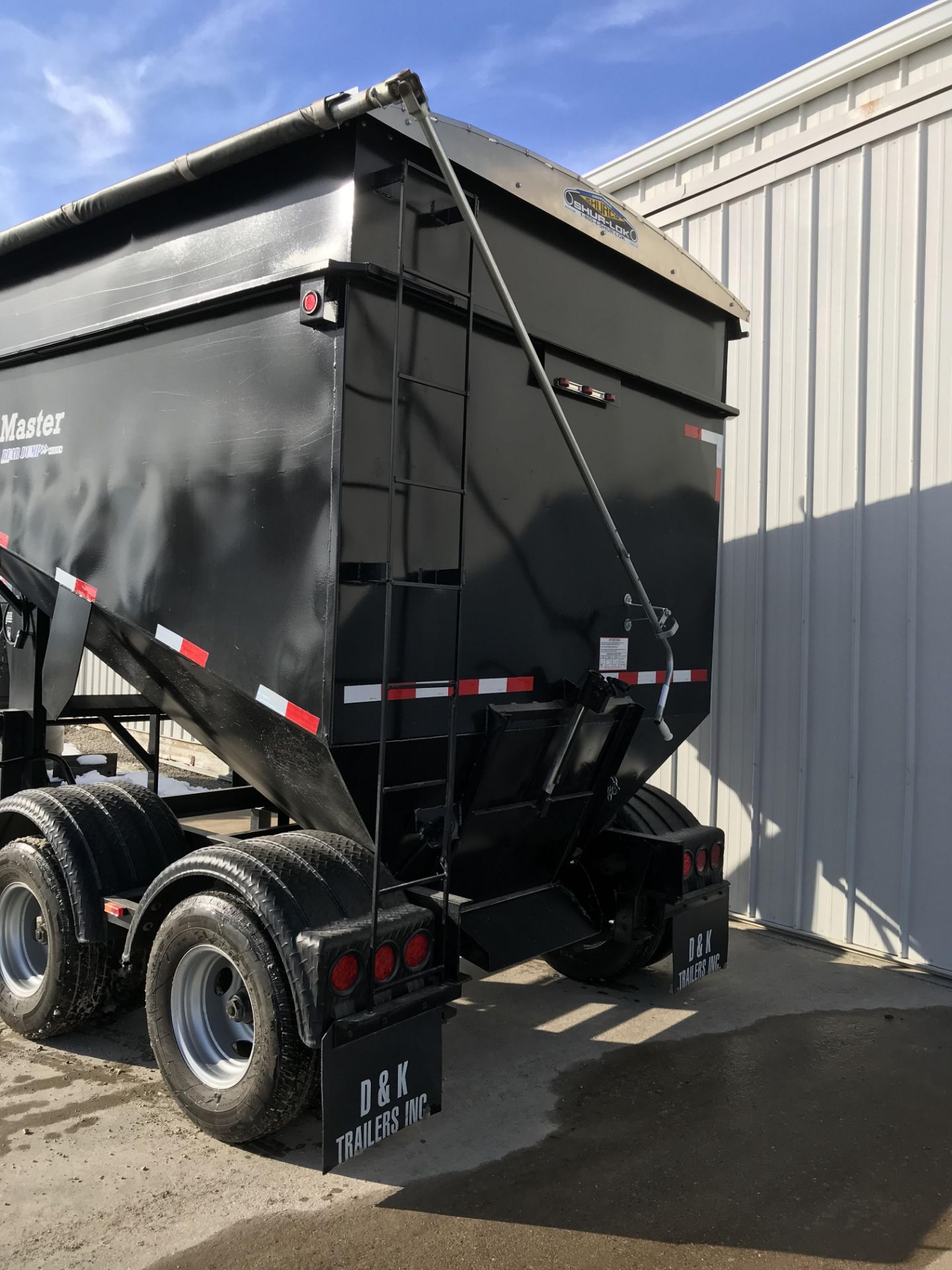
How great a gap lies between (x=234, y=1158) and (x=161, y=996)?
1.99 ft

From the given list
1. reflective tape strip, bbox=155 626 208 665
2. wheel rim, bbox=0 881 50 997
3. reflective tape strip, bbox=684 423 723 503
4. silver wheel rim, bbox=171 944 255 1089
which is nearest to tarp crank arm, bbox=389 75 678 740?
reflective tape strip, bbox=684 423 723 503

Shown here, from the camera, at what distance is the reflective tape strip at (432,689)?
3408 mm

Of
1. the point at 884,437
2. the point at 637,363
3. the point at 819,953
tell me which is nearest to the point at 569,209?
the point at 637,363

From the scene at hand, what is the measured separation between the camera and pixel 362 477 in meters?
3.35

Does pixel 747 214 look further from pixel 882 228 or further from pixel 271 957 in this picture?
pixel 271 957

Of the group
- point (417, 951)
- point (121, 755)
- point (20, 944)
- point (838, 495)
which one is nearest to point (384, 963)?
point (417, 951)

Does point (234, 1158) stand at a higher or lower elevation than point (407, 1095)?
lower

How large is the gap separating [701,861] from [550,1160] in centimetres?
172

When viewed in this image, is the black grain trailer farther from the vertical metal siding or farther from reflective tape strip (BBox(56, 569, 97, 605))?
the vertical metal siding

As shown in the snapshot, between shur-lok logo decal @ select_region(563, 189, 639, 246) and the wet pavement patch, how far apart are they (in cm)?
349

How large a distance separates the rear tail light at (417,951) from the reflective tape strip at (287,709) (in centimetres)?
77

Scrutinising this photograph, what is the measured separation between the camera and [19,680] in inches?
201

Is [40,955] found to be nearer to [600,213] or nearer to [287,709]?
[287,709]

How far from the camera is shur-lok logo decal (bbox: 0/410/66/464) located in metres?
4.64
